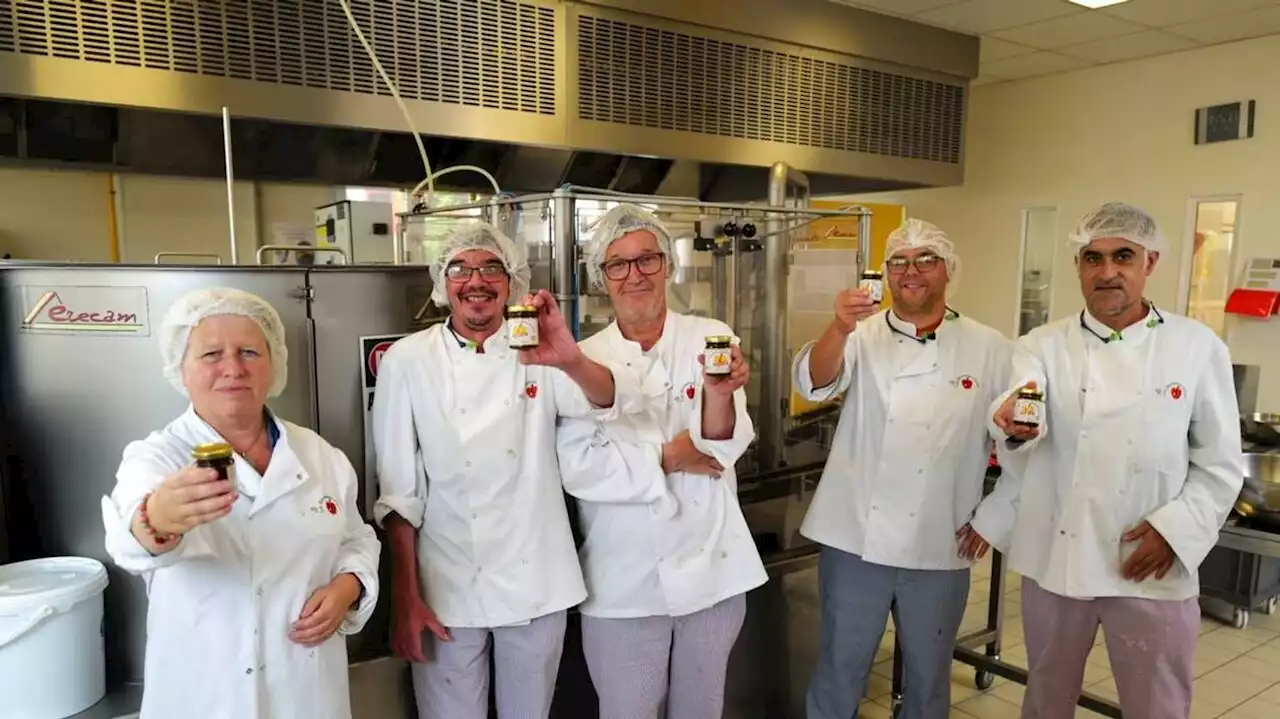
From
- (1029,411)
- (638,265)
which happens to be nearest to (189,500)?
(638,265)

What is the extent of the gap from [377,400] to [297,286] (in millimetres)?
325

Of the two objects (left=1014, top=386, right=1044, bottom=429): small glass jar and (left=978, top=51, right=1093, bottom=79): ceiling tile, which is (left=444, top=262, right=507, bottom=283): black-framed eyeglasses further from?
(left=978, top=51, right=1093, bottom=79): ceiling tile

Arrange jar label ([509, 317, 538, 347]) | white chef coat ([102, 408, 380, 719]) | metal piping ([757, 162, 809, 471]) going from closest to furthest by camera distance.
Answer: white chef coat ([102, 408, 380, 719]) < jar label ([509, 317, 538, 347]) < metal piping ([757, 162, 809, 471])

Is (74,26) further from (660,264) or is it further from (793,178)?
(793,178)

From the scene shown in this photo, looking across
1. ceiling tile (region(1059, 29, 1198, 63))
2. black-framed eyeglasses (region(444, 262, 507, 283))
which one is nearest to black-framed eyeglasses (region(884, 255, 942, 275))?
black-framed eyeglasses (region(444, 262, 507, 283))

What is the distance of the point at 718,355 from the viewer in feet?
5.10

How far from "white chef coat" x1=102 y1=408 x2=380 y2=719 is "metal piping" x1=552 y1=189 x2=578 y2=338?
81 cm

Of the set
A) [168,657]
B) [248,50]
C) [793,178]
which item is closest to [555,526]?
[168,657]

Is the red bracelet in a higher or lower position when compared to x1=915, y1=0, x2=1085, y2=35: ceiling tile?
lower

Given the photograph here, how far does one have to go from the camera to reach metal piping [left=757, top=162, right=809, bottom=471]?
8.23ft

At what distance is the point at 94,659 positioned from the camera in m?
1.68

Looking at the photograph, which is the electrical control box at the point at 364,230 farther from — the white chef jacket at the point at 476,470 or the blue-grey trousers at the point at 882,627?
the blue-grey trousers at the point at 882,627

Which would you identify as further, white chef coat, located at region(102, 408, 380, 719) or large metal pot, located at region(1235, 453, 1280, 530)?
large metal pot, located at region(1235, 453, 1280, 530)

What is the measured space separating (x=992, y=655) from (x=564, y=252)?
2.39 meters
